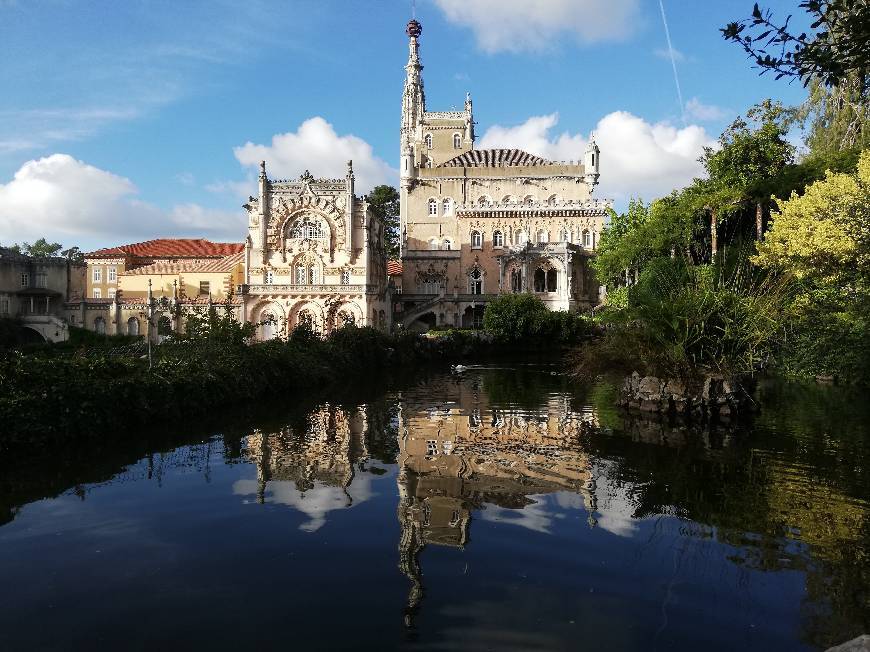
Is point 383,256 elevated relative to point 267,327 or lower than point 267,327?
elevated

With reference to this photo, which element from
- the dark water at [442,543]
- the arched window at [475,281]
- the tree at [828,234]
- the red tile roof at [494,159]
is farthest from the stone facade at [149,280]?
the dark water at [442,543]

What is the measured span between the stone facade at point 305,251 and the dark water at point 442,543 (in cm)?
3471

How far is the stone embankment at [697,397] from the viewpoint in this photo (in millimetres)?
15945

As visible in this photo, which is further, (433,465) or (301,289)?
(301,289)

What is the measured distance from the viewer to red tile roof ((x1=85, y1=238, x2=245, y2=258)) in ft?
180

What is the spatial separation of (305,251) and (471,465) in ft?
130

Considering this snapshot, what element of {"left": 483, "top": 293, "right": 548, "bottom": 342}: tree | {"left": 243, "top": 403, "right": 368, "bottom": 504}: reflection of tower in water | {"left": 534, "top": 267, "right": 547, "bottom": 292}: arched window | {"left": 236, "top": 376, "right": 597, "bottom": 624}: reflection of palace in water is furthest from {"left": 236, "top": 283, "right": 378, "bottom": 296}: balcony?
{"left": 243, "top": 403, "right": 368, "bottom": 504}: reflection of tower in water

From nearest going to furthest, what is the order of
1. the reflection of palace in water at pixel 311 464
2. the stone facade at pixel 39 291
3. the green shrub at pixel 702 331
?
the reflection of palace in water at pixel 311 464, the green shrub at pixel 702 331, the stone facade at pixel 39 291

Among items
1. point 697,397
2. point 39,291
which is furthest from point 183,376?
point 39,291

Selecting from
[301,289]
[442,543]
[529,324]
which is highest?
[301,289]

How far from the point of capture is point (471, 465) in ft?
38.4

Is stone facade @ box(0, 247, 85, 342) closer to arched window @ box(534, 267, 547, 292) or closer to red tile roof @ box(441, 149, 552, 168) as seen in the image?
red tile roof @ box(441, 149, 552, 168)

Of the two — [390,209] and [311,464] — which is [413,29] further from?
[311,464]

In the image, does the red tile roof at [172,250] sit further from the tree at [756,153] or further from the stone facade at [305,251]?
the tree at [756,153]
